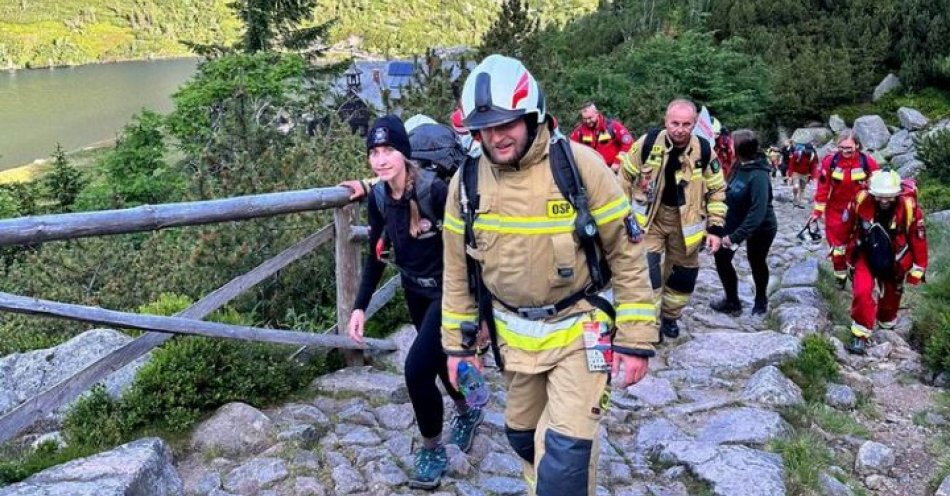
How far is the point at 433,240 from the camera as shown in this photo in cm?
370

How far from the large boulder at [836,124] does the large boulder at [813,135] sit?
162mm

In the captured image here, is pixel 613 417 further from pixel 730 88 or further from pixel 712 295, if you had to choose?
pixel 730 88

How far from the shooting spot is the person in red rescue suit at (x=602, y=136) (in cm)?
875

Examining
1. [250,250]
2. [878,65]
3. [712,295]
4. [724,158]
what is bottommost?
[712,295]

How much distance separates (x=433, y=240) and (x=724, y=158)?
19.2 ft

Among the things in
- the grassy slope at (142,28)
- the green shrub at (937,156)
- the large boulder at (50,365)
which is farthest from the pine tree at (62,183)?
the grassy slope at (142,28)

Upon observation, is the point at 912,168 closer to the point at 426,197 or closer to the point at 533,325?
the point at 426,197

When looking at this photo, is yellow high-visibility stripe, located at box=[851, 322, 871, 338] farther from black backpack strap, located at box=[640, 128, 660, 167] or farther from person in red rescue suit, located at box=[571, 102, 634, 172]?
person in red rescue suit, located at box=[571, 102, 634, 172]

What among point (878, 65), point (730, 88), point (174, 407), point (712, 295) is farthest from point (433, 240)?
point (878, 65)

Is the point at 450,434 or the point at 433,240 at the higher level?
the point at 433,240

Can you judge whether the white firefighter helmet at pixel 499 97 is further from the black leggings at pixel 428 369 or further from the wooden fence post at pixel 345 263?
the wooden fence post at pixel 345 263

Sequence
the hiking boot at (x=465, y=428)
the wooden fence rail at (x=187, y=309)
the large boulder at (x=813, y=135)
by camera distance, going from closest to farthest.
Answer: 1. the wooden fence rail at (x=187, y=309)
2. the hiking boot at (x=465, y=428)
3. the large boulder at (x=813, y=135)

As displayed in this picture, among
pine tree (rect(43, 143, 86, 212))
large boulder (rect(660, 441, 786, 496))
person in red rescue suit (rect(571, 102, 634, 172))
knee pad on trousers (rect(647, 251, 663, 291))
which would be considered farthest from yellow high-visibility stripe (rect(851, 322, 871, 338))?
pine tree (rect(43, 143, 86, 212))

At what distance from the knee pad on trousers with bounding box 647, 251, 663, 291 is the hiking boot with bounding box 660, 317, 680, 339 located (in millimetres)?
666
